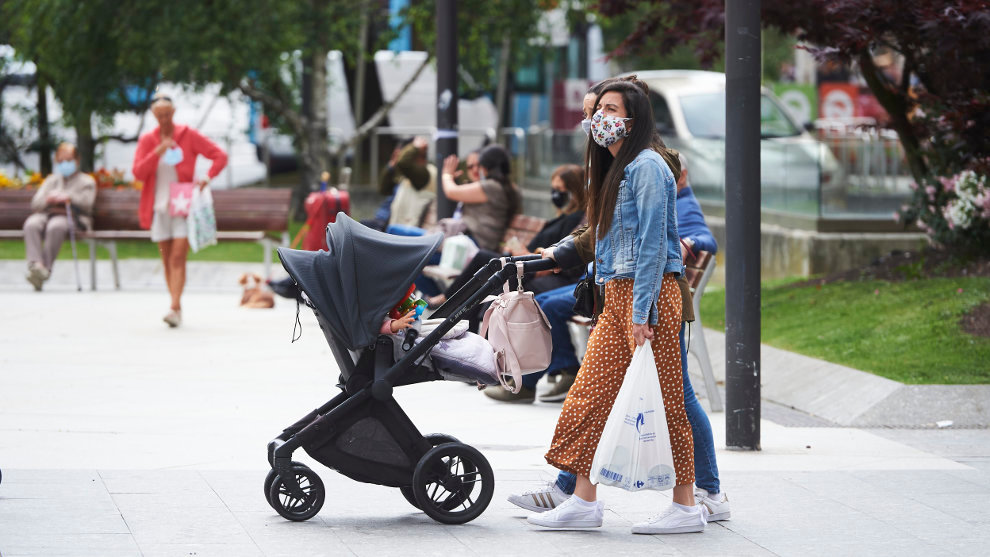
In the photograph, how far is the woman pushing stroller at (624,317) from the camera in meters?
5.48

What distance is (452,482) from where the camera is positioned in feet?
18.6

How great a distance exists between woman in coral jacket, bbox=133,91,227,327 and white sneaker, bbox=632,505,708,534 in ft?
23.4

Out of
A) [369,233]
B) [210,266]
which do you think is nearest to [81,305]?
[210,266]

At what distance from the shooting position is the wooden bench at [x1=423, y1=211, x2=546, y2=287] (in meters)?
9.80

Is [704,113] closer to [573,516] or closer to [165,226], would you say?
[165,226]

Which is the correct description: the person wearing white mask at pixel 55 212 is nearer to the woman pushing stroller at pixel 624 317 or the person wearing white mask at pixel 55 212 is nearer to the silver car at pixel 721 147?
the silver car at pixel 721 147

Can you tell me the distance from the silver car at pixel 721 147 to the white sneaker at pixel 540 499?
9.05 metres

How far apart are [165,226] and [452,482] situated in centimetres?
694

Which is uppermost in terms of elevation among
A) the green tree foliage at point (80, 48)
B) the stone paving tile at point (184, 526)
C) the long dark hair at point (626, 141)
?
the green tree foliage at point (80, 48)

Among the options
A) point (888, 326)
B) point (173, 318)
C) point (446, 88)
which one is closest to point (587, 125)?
point (888, 326)

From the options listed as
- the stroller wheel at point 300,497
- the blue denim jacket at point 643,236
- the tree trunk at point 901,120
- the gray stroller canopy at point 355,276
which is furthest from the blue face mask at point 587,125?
the tree trunk at point 901,120

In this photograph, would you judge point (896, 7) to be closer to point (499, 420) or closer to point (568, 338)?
point (568, 338)

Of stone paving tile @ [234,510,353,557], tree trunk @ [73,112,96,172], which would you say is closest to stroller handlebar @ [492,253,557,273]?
stone paving tile @ [234,510,353,557]

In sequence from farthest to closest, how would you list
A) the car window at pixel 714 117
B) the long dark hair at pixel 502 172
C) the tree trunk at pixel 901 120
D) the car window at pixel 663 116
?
the car window at pixel 663 116
the car window at pixel 714 117
the tree trunk at pixel 901 120
the long dark hair at pixel 502 172
